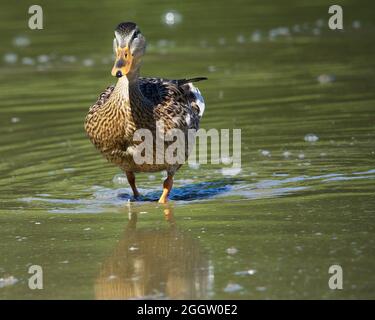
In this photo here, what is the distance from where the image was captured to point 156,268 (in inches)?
262

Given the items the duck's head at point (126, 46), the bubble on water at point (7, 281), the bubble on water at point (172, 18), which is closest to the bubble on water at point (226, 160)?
the duck's head at point (126, 46)

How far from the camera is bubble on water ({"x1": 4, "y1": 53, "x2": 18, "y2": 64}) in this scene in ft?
57.4

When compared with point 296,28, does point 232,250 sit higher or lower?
lower

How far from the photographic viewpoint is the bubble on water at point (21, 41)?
18.9 meters

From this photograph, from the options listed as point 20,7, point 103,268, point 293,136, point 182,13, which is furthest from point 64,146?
point 20,7

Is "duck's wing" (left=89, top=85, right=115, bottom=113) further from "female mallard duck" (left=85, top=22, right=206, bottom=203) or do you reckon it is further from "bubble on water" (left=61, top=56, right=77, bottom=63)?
"bubble on water" (left=61, top=56, right=77, bottom=63)

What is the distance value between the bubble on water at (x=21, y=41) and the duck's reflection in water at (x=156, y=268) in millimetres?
11773

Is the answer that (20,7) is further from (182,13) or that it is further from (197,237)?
(197,237)

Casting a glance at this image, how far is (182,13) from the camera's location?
20.9 metres

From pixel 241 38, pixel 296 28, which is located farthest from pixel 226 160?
pixel 296 28

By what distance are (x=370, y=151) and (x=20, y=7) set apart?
14229mm

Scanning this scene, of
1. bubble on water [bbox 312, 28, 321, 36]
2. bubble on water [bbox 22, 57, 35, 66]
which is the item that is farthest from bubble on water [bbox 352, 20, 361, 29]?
bubble on water [bbox 22, 57, 35, 66]

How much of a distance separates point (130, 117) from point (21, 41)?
11001mm

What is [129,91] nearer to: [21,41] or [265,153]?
[265,153]
